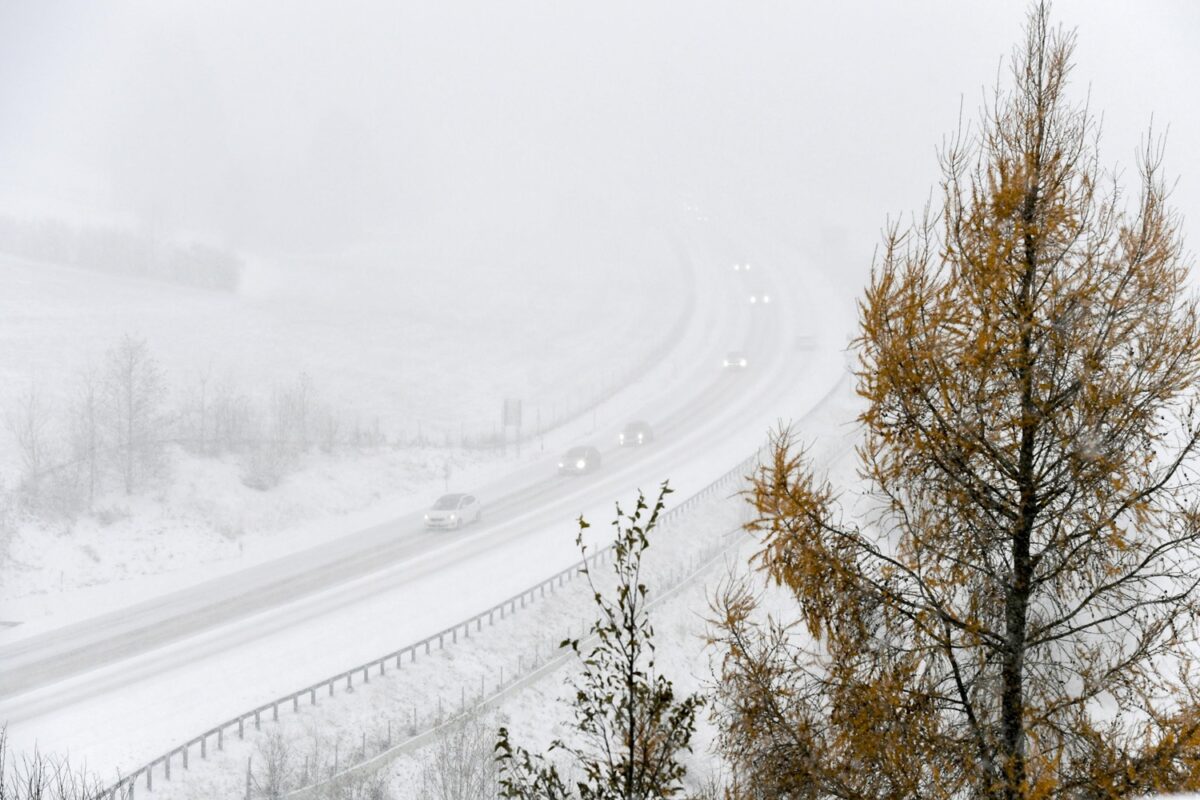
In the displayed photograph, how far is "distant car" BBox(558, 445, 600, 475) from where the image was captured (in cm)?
4628

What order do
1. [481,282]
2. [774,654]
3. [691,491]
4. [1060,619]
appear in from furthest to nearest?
[481,282] → [691,491] → [774,654] → [1060,619]

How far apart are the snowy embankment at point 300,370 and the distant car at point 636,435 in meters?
6.95

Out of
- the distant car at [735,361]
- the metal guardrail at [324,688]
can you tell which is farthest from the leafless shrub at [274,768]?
the distant car at [735,361]

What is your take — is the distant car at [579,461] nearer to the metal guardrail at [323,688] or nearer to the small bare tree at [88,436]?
the metal guardrail at [323,688]

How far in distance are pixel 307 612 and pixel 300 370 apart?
33.4 m

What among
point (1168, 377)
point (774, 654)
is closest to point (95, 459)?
point (774, 654)

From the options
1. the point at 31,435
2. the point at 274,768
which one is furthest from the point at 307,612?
the point at 31,435

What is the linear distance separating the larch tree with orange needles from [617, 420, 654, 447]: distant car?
147 feet

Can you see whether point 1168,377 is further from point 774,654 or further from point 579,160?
point 579,160

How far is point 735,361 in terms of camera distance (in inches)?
2628

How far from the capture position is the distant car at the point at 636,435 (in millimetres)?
51469

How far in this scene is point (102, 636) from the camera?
26.8 meters

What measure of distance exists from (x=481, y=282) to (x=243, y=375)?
40.8 m

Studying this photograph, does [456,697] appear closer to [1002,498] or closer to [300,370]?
[1002,498]
